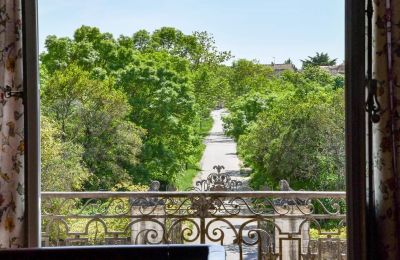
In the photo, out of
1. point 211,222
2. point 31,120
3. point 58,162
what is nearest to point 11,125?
point 31,120

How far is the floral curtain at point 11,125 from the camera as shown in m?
2.43

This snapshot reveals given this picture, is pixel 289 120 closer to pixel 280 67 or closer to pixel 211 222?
pixel 280 67

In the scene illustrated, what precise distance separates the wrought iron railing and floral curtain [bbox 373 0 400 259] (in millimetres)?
911

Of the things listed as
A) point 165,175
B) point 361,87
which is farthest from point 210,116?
point 361,87

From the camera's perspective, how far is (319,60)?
3.00m

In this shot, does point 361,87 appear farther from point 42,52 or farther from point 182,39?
point 42,52

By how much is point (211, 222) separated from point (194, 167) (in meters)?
0.39

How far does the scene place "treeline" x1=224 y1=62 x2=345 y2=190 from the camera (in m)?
3.04

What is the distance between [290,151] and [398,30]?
1.00 m

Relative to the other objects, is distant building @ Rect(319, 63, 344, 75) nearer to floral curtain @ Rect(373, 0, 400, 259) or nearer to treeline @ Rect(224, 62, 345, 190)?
treeline @ Rect(224, 62, 345, 190)

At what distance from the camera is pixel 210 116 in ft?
10.1

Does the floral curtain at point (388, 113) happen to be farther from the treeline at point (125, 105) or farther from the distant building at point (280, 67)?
the treeline at point (125, 105)

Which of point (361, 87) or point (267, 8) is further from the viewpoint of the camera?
point (267, 8)

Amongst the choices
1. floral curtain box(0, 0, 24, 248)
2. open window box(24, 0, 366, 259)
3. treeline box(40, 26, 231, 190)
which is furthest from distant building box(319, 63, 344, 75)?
floral curtain box(0, 0, 24, 248)
